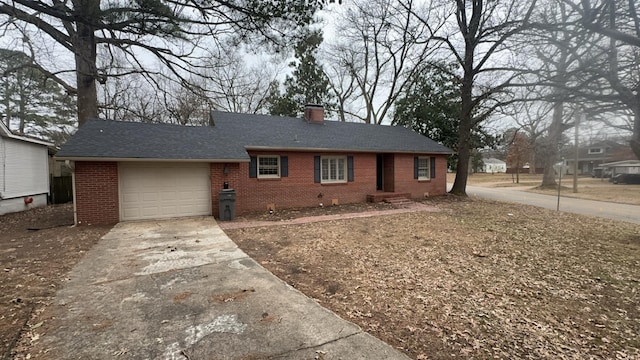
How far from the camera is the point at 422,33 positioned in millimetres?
18703

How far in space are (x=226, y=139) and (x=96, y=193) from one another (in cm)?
462

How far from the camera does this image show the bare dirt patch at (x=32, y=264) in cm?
306

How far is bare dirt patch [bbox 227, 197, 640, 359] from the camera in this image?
3029mm

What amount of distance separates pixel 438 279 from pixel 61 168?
20566mm

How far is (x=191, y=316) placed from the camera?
10.7ft

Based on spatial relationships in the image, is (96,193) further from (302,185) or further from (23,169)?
(302,185)

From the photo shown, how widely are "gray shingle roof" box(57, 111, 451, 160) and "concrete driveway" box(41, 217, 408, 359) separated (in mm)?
4794

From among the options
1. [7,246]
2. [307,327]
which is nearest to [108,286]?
[307,327]

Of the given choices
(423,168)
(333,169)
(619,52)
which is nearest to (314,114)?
(333,169)

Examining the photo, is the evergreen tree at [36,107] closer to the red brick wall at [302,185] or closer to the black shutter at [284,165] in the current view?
the red brick wall at [302,185]

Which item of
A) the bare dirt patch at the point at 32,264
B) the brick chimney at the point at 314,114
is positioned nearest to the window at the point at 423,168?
the brick chimney at the point at 314,114

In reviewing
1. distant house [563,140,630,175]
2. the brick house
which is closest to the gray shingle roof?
the brick house

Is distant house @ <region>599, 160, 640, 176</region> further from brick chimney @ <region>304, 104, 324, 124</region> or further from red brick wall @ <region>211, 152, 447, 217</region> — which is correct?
brick chimney @ <region>304, 104, 324, 124</region>

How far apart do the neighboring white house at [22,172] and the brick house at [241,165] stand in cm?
374
